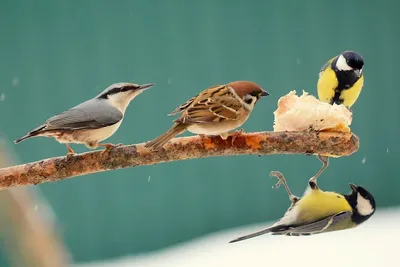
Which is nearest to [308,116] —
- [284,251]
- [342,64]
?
[342,64]

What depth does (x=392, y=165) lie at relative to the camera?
411 centimetres

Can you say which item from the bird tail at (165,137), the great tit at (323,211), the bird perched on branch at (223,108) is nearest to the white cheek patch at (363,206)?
the great tit at (323,211)

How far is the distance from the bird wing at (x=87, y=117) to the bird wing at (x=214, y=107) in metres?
0.18

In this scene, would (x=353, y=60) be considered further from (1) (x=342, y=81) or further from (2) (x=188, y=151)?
(2) (x=188, y=151)

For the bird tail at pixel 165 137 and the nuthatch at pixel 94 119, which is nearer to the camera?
the bird tail at pixel 165 137

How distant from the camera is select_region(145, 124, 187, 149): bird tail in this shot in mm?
1314

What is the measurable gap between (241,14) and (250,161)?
891 millimetres

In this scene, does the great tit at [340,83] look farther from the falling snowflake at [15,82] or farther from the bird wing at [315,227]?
the falling snowflake at [15,82]

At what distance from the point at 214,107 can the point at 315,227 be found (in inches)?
18.0

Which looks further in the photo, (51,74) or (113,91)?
(51,74)

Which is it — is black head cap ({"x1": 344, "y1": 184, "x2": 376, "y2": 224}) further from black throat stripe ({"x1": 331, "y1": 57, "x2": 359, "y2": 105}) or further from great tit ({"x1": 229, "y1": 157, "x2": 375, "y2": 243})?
black throat stripe ({"x1": 331, "y1": 57, "x2": 359, "y2": 105})

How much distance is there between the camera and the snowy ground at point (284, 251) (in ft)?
9.55

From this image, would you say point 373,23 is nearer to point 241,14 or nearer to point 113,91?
point 241,14

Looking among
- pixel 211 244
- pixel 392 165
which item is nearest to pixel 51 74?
pixel 211 244
